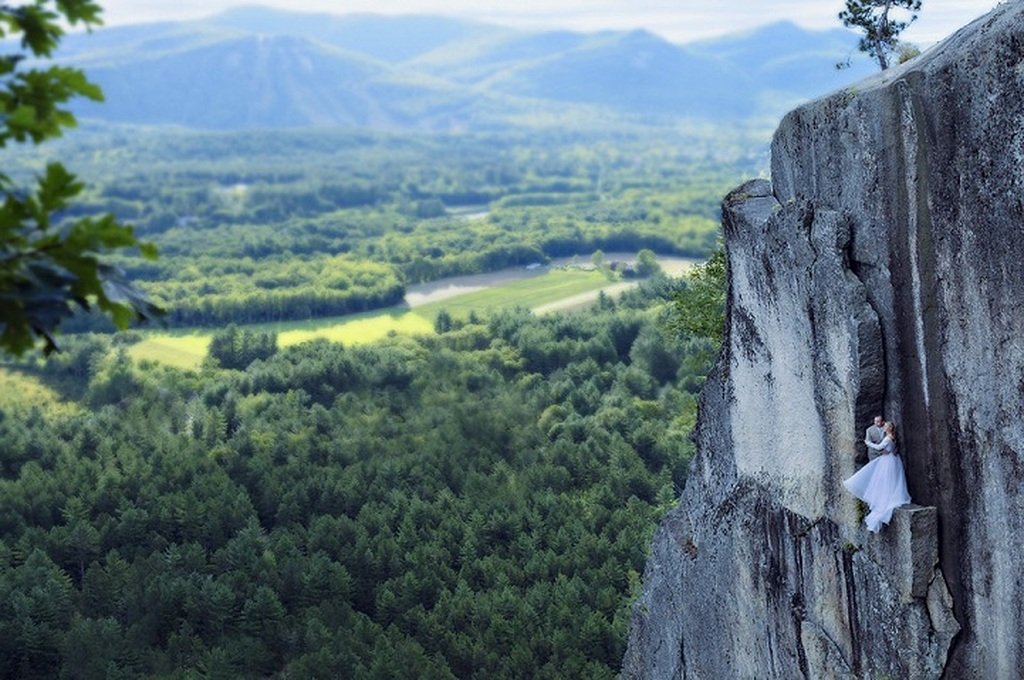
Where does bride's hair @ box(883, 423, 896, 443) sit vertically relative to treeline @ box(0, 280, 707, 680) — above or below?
above

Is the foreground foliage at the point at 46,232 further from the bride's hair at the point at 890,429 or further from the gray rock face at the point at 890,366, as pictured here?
the bride's hair at the point at 890,429

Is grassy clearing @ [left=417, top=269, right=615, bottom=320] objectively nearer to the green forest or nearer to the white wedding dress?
the green forest

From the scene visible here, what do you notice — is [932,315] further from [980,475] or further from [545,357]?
[545,357]

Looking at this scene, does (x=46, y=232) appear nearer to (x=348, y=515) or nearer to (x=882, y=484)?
(x=882, y=484)

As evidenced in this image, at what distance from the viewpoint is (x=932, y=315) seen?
1602 centimetres

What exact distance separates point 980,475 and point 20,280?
40.9 ft

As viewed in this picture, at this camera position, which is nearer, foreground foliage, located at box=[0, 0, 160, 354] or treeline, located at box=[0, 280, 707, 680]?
foreground foliage, located at box=[0, 0, 160, 354]

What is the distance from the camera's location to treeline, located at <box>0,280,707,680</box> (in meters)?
35.0

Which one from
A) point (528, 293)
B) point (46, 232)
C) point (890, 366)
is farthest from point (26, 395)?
point (46, 232)

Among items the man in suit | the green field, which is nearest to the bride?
the man in suit

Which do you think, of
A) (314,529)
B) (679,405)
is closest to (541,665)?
(314,529)

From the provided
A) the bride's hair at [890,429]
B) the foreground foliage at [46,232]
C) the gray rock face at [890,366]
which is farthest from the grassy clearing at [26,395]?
the foreground foliage at [46,232]

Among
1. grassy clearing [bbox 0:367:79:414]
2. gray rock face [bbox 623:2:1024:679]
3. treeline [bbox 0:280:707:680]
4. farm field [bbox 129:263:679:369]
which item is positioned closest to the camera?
gray rock face [bbox 623:2:1024:679]

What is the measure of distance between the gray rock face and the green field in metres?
60.5
